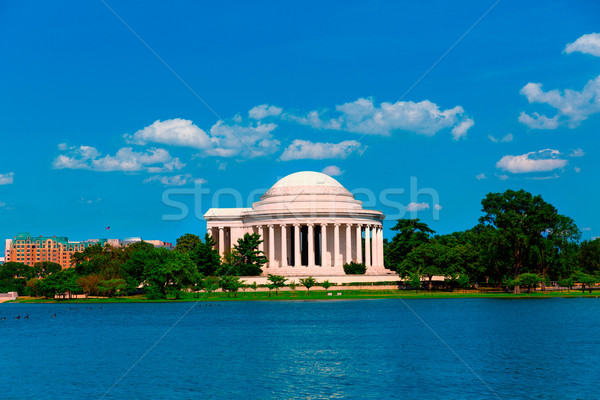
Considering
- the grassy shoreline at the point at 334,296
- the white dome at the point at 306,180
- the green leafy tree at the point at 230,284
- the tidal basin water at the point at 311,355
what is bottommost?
the tidal basin water at the point at 311,355

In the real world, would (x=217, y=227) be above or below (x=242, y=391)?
above

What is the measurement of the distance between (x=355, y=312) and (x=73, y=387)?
45.9 m

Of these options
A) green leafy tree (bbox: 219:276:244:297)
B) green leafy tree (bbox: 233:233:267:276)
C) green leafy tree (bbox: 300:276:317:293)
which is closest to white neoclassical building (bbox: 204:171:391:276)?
green leafy tree (bbox: 233:233:267:276)

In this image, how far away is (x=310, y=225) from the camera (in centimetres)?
13625

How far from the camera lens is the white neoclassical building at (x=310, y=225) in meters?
136

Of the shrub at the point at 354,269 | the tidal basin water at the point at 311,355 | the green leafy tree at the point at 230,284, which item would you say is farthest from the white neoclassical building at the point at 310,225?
the tidal basin water at the point at 311,355

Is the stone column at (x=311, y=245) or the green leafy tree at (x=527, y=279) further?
the stone column at (x=311, y=245)

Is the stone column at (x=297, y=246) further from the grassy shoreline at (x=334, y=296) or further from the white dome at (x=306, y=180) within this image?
the grassy shoreline at (x=334, y=296)

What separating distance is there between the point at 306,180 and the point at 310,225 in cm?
1206

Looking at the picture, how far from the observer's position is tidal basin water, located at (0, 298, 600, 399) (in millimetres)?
34312

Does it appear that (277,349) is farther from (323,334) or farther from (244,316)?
(244,316)

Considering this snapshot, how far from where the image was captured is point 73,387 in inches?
1411

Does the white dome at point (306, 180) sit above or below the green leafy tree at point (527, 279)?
above

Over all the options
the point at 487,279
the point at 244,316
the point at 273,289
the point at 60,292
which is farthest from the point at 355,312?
the point at 487,279
